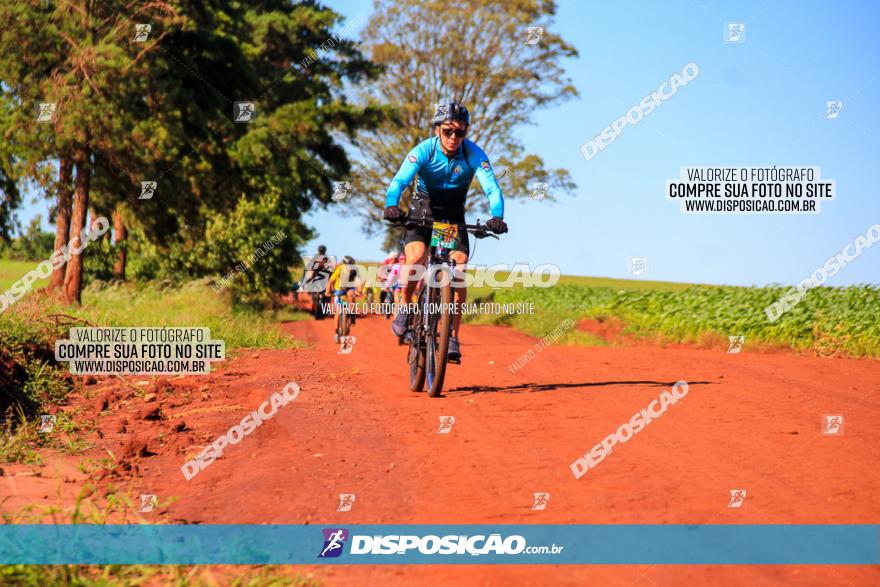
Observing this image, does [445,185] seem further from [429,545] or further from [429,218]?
[429,545]

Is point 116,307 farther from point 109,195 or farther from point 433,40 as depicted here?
point 433,40

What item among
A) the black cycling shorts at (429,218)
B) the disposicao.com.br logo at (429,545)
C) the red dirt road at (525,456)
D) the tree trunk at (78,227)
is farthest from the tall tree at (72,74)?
the disposicao.com.br logo at (429,545)

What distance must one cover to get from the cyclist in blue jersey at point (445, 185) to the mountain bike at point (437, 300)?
0.33ft

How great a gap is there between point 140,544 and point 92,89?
17.5m

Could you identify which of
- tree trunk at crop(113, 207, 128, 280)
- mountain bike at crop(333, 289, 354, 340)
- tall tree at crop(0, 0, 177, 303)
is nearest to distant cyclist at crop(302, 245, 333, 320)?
mountain bike at crop(333, 289, 354, 340)

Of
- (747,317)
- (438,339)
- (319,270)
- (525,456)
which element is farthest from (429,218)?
(319,270)

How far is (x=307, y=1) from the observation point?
37156 millimetres

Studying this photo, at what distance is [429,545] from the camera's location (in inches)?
172

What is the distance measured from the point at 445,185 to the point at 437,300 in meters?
1.16

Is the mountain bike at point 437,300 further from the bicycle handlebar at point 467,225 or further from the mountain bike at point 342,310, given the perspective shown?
the mountain bike at point 342,310

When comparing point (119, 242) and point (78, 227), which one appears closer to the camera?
point (78, 227)

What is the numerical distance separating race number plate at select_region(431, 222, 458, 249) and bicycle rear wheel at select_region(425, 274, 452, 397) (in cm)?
39

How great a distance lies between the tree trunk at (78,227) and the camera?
21219 millimetres

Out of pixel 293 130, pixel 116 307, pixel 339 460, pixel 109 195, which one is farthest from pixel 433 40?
pixel 339 460
